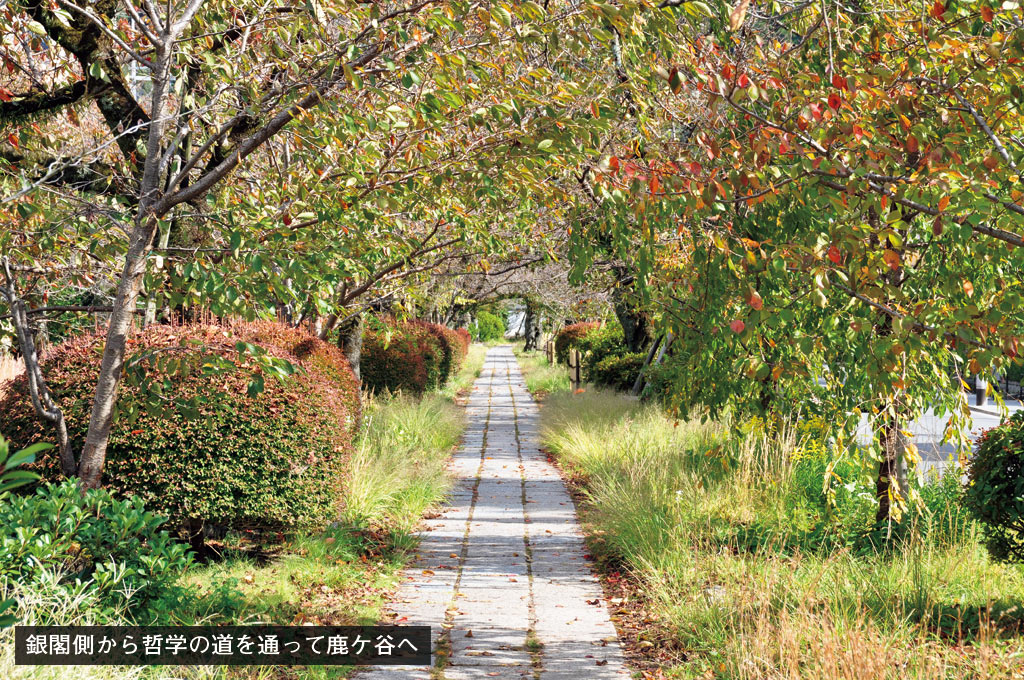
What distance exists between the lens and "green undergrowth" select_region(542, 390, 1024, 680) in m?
4.02

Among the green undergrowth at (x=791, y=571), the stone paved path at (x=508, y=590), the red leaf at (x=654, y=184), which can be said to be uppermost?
the red leaf at (x=654, y=184)

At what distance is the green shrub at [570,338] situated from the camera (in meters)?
23.6

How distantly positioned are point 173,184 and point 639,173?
292 cm

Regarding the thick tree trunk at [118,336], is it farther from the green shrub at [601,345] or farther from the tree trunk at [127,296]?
the green shrub at [601,345]

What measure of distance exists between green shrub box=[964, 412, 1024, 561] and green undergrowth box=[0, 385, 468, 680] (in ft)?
12.2

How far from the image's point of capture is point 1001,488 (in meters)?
4.69

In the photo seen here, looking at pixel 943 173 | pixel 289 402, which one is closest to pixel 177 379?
pixel 289 402

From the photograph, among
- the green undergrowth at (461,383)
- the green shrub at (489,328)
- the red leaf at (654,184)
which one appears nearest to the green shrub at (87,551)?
the red leaf at (654,184)

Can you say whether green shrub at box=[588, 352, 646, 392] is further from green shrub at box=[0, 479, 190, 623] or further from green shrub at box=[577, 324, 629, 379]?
green shrub at box=[0, 479, 190, 623]

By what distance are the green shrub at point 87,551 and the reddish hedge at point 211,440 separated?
61cm

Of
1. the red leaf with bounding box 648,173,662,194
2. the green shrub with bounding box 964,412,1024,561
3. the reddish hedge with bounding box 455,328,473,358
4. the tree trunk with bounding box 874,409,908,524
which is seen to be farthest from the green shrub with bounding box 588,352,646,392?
the reddish hedge with bounding box 455,328,473,358

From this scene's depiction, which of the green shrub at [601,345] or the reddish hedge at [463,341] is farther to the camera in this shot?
the reddish hedge at [463,341]

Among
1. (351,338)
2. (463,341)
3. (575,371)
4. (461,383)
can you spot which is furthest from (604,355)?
(463,341)
